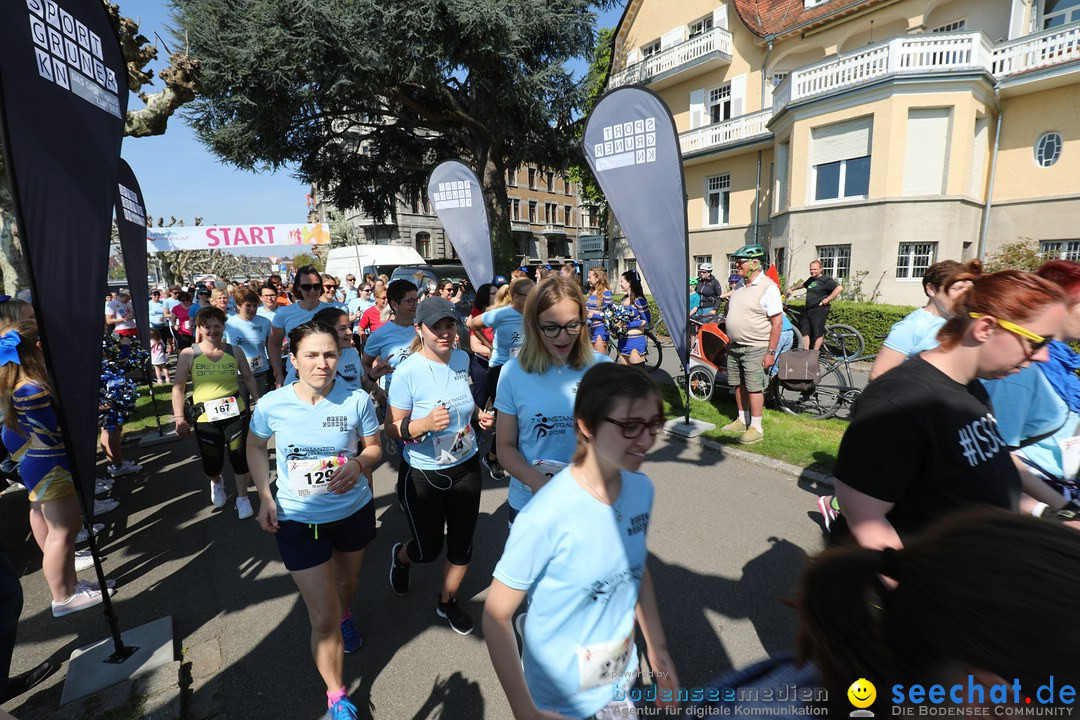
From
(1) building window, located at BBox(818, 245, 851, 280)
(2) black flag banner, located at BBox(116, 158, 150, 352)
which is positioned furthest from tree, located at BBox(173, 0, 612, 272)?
(2) black flag banner, located at BBox(116, 158, 150, 352)

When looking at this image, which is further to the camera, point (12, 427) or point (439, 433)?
point (12, 427)

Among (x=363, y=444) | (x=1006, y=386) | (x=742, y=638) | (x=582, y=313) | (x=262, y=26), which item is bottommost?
(x=742, y=638)

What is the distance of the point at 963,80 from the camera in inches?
555

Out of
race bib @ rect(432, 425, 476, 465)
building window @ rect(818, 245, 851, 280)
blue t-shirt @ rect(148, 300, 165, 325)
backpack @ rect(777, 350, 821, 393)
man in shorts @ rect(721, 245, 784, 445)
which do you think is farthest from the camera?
building window @ rect(818, 245, 851, 280)

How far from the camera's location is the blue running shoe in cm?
238

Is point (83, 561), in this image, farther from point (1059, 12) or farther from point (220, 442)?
point (1059, 12)

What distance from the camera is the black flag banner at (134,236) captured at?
612cm

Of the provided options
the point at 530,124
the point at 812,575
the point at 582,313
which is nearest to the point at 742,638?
the point at 582,313

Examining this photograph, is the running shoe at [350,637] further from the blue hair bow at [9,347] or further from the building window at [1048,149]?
the building window at [1048,149]

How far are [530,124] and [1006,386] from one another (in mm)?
17472

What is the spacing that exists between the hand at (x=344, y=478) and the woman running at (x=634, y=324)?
19.7 ft

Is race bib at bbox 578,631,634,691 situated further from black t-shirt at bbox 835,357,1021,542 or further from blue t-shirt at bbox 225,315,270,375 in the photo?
blue t-shirt at bbox 225,315,270,375

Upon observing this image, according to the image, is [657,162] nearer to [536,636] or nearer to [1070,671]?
[536,636]

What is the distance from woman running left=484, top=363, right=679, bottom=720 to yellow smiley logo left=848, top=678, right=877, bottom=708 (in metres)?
0.85
